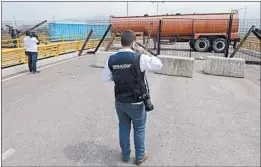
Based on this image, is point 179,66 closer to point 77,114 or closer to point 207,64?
point 207,64

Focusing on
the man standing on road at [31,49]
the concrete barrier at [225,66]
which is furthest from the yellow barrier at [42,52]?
the concrete barrier at [225,66]

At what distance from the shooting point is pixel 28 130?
400 centimetres

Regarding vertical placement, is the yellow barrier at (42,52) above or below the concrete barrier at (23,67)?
above

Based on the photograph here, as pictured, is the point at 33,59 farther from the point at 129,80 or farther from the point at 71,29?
the point at 71,29

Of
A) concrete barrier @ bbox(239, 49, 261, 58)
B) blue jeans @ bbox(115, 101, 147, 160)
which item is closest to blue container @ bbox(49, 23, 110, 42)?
concrete barrier @ bbox(239, 49, 261, 58)

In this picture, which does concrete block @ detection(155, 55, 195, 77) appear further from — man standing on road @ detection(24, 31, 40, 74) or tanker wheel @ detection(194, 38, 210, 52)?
tanker wheel @ detection(194, 38, 210, 52)

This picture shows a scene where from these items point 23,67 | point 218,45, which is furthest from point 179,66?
point 218,45

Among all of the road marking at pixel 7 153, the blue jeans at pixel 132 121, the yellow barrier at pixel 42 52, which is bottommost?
the road marking at pixel 7 153

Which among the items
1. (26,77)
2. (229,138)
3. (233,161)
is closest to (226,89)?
(229,138)

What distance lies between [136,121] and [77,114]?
7.10 ft

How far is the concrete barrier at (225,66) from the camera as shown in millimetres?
8500

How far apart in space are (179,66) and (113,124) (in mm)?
4859

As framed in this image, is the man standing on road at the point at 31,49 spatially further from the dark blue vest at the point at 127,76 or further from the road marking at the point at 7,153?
the dark blue vest at the point at 127,76

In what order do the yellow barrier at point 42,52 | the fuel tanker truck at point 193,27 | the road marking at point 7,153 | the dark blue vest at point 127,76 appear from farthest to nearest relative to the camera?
the fuel tanker truck at point 193,27 → the yellow barrier at point 42,52 → the road marking at point 7,153 → the dark blue vest at point 127,76
